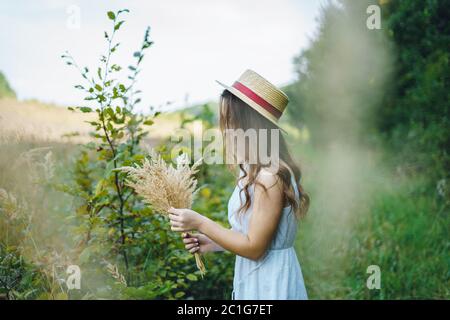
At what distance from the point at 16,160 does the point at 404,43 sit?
627 cm

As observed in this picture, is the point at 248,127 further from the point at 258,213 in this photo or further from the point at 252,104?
the point at 258,213

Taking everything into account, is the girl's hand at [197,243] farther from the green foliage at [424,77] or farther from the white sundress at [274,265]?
the green foliage at [424,77]

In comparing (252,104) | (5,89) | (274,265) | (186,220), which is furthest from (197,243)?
(5,89)

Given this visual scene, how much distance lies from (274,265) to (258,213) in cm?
37

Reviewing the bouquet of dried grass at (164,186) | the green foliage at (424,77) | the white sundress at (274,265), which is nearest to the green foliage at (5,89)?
the bouquet of dried grass at (164,186)

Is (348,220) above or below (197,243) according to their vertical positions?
below

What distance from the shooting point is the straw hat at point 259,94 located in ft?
7.50

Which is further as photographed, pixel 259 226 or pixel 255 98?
pixel 255 98

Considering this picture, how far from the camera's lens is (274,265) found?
232 cm

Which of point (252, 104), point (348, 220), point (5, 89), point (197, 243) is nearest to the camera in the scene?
point (252, 104)

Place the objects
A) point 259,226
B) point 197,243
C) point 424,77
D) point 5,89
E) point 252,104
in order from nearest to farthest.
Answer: point 259,226 < point 252,104 < point 197,243 < point 5,89 < point 424,77

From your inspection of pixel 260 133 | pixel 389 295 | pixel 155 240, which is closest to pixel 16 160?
pixel 155 240

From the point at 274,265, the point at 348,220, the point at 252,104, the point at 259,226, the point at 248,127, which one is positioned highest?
the point at 252,104
